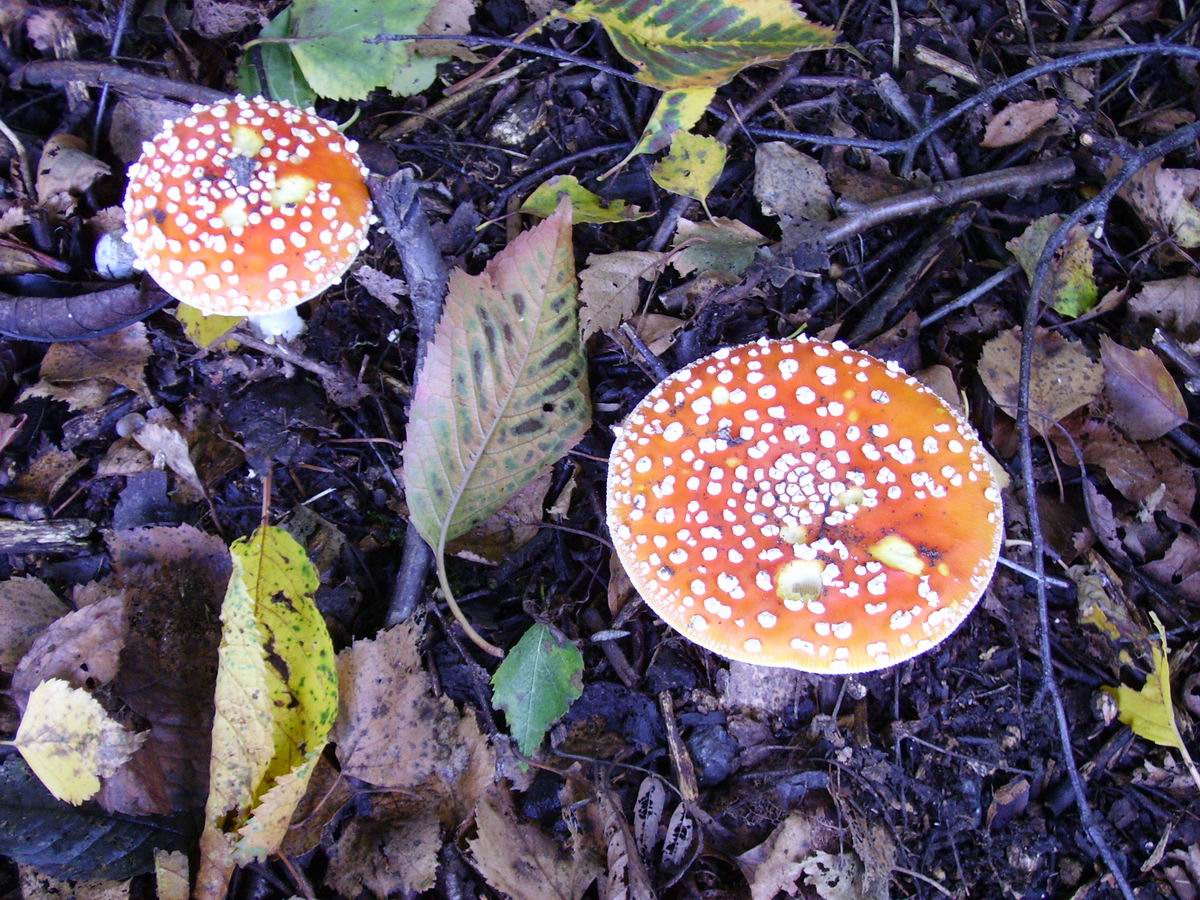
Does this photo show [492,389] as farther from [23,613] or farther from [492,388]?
[23,613]

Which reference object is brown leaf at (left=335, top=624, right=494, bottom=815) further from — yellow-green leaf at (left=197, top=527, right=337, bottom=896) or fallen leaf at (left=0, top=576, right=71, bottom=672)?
fallen leaf at (left=0, top=576, right=71, bottom=672)

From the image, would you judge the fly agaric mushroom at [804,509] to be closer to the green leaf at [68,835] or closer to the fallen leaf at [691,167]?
the fallen leaf at [691,167]

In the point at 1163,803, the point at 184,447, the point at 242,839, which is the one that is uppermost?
the point at 184,447

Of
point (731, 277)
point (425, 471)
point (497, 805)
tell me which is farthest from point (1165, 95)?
point (497, 805)

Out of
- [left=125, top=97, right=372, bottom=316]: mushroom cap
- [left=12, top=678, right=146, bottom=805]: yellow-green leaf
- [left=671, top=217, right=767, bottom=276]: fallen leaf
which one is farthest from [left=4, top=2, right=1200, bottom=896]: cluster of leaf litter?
[left=125, top=97, right=372, bottom=316]: mushroom cap

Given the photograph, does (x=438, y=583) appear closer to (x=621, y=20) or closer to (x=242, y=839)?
(x=242, y=839)

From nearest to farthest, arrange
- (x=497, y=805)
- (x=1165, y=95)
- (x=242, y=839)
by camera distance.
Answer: (x=242, y=839) < (x=497, y=805) < (x=1165, y=95)
